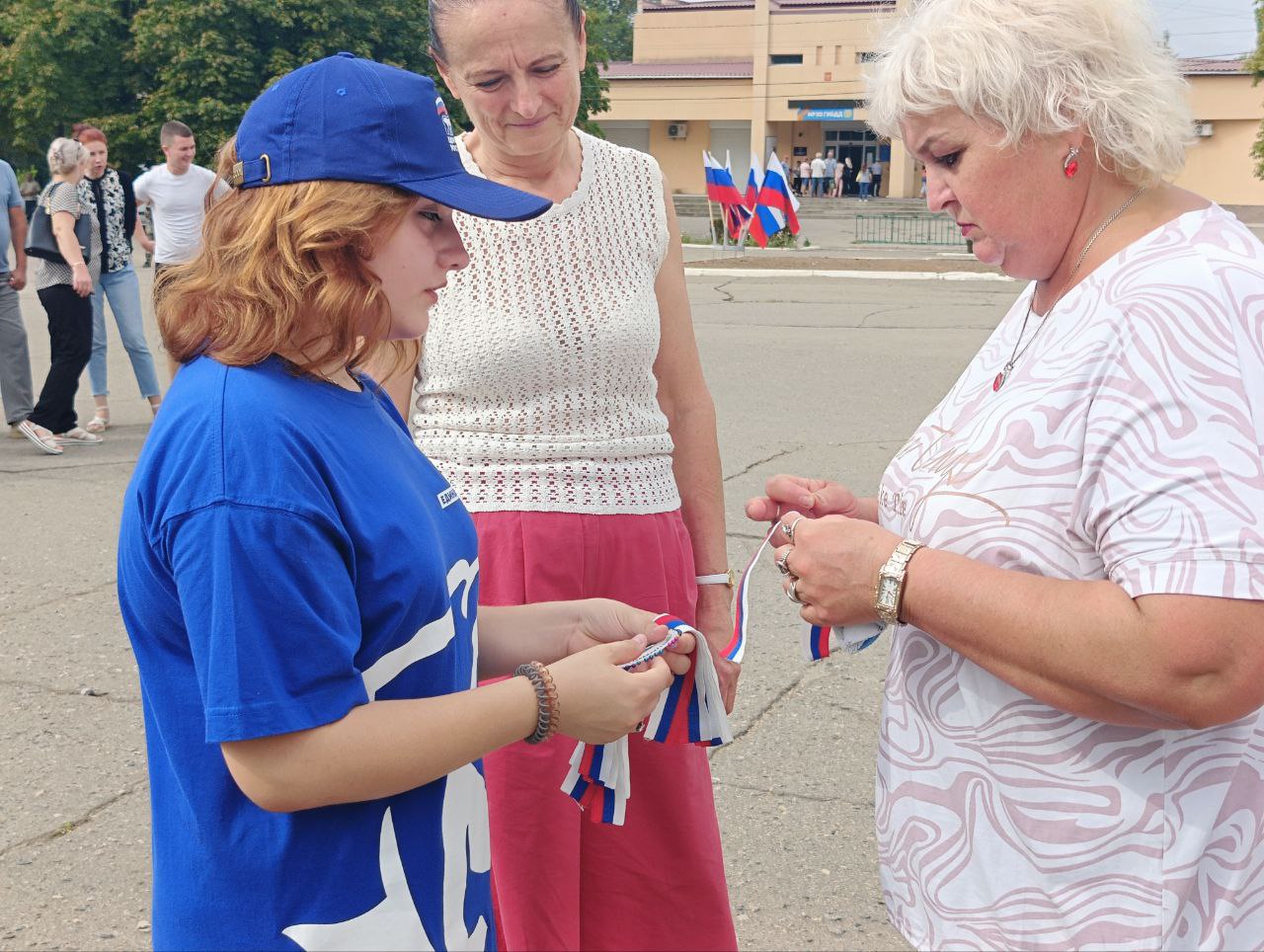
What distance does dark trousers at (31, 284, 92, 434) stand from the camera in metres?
8.28

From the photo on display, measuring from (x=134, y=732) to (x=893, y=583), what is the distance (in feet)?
10.6

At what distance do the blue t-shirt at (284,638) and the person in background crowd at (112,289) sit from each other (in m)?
7.81

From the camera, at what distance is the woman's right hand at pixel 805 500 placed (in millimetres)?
2238

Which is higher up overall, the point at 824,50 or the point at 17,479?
the point at 824,50

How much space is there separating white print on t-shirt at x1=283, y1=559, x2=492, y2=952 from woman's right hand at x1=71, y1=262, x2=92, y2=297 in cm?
749

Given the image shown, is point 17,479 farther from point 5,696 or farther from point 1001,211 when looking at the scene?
point 1001,211

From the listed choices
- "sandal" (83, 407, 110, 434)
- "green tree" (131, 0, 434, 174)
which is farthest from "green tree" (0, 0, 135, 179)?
"sandal" (83, 407, 110, 434)

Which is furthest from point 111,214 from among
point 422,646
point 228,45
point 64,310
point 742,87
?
point 742,87

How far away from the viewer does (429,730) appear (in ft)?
4.99

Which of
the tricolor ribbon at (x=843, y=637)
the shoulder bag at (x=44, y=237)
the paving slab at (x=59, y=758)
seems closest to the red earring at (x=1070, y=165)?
the tricolor ribbon at (x=843, y=637)

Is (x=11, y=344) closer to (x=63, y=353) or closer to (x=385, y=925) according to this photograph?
(x=63, y=353)

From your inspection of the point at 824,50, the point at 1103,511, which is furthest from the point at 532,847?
the point at 824,50

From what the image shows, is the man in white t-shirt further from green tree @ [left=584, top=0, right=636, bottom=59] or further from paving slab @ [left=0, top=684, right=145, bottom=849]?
green tree @ [left=584, top=0, right=636, bottom=59]

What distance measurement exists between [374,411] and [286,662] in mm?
425
